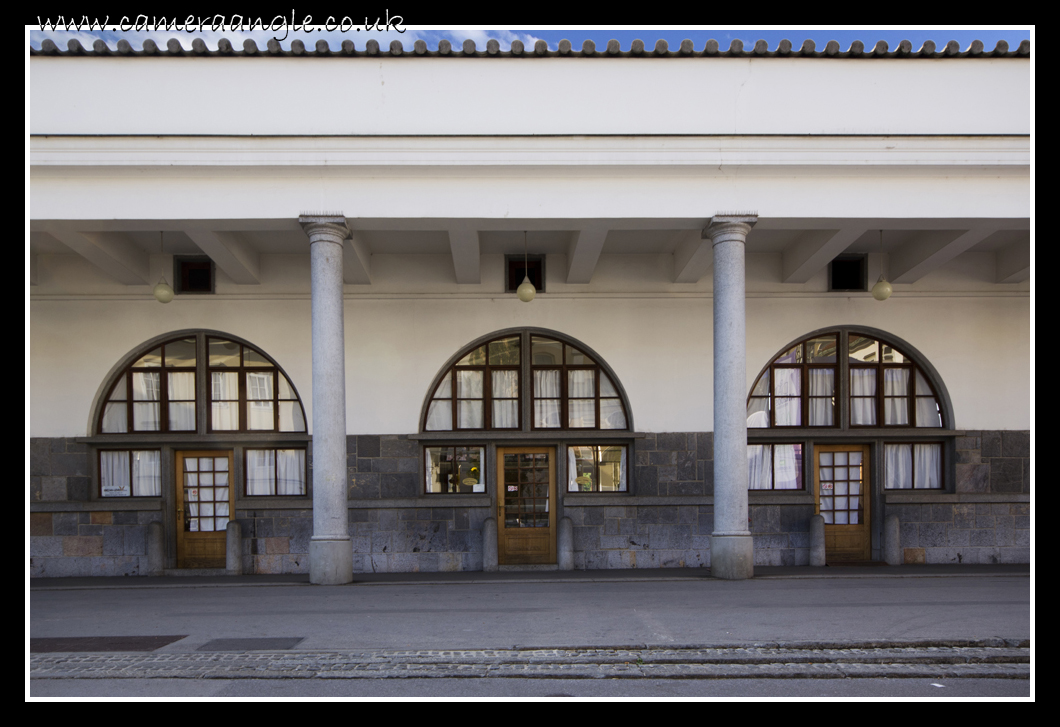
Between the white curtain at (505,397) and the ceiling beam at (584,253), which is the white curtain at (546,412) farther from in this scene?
the ceiling beam at (584,253)

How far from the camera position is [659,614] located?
7.42 metres

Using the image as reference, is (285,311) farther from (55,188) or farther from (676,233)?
(676,233)

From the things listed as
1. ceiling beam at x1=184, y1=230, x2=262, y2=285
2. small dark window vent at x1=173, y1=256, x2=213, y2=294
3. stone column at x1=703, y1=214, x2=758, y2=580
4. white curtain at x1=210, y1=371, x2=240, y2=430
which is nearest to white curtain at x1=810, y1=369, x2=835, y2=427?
stone column at x1=703, y1=214, x2=758, y2=580

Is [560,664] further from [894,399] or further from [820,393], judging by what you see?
[894,399]

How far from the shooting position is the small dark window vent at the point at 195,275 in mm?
12172

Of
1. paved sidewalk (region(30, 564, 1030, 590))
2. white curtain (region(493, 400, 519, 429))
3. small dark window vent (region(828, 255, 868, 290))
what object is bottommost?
paved sidewalk (region(30, 564, 1030, 590))

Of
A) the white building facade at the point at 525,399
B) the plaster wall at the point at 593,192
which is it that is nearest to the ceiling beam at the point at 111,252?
the white building facade at the point at 525,399

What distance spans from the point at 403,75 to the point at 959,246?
27.9ft

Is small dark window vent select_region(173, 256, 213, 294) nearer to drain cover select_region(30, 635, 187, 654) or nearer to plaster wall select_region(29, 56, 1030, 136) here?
plaster wall select_region(29, 56, 1030, 136)

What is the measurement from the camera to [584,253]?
428 inches

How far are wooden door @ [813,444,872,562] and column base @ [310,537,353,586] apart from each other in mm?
8152

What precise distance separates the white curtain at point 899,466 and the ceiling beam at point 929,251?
9.78 feet

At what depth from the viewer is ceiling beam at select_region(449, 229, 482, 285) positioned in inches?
396

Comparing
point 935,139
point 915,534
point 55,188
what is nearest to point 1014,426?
point 915,534
